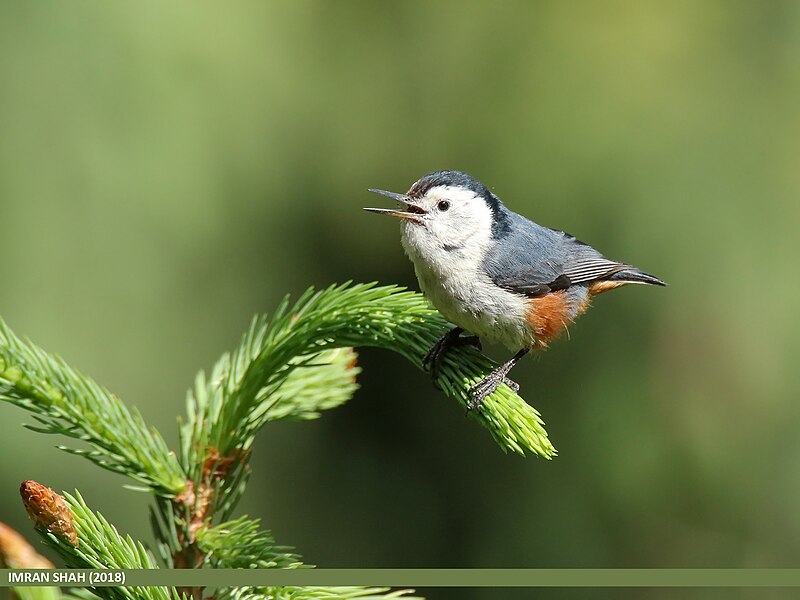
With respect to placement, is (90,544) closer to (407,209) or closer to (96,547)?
(96,547)

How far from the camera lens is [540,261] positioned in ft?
8.08

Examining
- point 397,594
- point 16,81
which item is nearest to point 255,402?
point 397,594

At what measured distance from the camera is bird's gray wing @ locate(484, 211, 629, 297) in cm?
238

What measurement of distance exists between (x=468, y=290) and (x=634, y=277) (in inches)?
21.3

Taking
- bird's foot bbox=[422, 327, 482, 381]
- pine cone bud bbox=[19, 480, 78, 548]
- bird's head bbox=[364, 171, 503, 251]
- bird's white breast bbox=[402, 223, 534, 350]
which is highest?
bird's head bbox=[364, 171, 503, 251]

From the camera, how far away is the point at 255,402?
5.12 feet

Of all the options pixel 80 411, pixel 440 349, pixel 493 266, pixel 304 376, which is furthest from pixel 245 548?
pixel 493 266

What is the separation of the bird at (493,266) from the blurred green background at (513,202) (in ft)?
0.31

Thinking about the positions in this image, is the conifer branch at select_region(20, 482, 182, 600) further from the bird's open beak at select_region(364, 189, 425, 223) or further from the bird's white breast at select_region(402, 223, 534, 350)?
the bird's open beak at select_region(364, 189, 425, 223)

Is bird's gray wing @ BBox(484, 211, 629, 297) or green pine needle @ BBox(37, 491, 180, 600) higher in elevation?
bird's gray wing @ BBox(484, 211, 629, 297)

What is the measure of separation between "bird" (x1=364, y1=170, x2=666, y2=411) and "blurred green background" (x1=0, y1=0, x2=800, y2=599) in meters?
0.09

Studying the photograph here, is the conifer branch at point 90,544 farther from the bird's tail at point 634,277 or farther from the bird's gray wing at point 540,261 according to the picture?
the bird's tail at point 634,277

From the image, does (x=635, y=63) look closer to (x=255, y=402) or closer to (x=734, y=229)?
(x=734, y=229)

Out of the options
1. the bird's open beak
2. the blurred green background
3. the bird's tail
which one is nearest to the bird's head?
the bird's open beak
